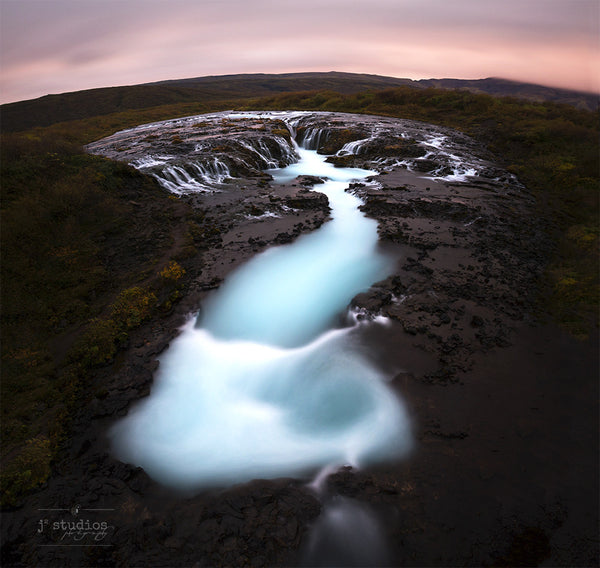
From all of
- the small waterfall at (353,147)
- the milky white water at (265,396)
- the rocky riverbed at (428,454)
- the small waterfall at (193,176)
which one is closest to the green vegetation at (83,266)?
the rocky riverbed at (428,454)

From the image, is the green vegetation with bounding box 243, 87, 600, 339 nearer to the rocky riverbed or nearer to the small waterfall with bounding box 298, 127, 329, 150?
the rocky riverbed

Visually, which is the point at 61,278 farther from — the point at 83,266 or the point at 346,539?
the point at 346,539

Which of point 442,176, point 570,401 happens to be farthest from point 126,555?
point 442,176

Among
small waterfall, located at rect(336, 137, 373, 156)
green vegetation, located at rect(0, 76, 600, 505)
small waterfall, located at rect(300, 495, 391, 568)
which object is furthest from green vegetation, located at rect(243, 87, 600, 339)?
small waterfall, located at rect(336, 137, 373, 156)

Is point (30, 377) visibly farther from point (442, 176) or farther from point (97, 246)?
point (442, 176)

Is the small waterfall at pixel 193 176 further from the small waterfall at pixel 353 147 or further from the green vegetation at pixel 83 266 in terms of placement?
the small waterfall at pixel 353 147

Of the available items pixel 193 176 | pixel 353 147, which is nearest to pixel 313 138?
pixel 353 147
